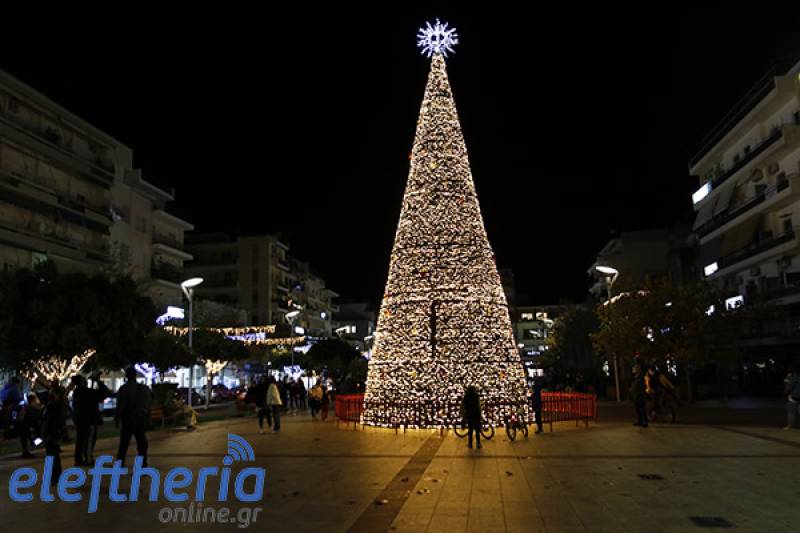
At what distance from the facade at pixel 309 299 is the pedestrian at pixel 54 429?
64.2 metres

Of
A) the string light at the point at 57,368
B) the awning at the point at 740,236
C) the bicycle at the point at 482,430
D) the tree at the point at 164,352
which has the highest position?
the awning at the point at 740,236

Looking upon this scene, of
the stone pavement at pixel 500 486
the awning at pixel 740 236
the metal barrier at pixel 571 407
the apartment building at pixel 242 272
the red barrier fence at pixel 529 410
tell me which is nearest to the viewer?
the stone pavement at pixel 500 486

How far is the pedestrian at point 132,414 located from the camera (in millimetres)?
12523

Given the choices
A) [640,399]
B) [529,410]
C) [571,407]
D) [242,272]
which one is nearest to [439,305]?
[529,410]

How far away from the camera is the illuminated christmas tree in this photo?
19422 millimetres

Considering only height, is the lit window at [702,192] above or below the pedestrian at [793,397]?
above

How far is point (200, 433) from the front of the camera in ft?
71.3

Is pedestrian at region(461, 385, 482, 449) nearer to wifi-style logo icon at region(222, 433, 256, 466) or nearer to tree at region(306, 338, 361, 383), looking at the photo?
wifi-style logo icon at region(222, 433, 256, 466)

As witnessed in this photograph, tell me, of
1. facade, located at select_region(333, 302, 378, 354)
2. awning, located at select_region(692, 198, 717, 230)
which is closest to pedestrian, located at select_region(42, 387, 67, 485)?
awning, located at select_region(692, 198, 717, 230)

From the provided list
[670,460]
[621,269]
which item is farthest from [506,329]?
[621,269]

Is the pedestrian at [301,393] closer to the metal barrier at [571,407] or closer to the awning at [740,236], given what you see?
the metal barrier at [571,407]

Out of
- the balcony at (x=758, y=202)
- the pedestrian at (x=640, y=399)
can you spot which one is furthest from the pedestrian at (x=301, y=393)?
the balcony at (x=758, y=202)

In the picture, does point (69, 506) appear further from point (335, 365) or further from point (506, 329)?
point (335, 365)

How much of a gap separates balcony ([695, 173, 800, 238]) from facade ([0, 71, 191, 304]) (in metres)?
33.4
